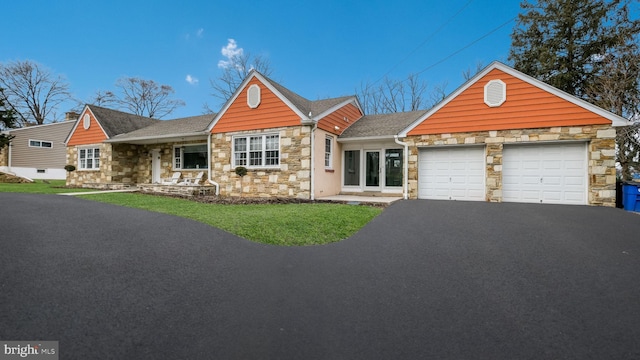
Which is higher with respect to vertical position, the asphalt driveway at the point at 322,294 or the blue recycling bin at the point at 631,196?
the blue recycling bin at the point at 631,196

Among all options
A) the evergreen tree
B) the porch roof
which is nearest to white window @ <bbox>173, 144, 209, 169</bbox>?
the porch roof

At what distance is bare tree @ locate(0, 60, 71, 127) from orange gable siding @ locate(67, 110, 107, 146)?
59.8ft

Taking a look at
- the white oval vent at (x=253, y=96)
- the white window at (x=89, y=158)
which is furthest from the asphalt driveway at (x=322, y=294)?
the white window at (x=89, y=158)

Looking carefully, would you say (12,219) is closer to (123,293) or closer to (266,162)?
(123,293)

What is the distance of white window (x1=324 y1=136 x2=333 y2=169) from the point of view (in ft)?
44.1

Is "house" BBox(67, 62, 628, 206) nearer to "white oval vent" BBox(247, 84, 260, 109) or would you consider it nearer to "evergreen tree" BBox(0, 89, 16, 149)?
"white oval vent" BBox(247, 84, 260, 109)

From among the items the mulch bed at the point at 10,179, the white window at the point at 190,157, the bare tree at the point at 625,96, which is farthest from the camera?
the mulch bed at the point at 10,179

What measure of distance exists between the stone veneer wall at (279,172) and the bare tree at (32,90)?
105 ft

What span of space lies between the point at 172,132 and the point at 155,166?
3.24 m

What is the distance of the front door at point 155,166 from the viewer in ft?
61.1

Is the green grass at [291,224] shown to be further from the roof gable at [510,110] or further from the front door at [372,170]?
the roof gable at [510,110]

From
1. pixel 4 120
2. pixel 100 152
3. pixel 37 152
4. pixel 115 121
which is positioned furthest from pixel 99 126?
pixel 37 152

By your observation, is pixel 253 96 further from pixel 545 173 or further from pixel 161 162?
pixel 545 173

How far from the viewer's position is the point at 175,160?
17891mm
